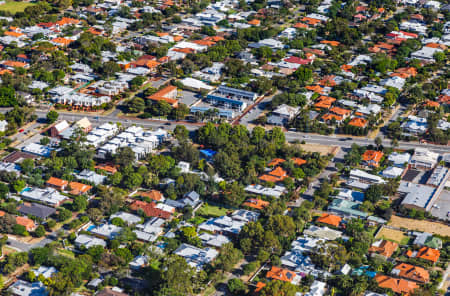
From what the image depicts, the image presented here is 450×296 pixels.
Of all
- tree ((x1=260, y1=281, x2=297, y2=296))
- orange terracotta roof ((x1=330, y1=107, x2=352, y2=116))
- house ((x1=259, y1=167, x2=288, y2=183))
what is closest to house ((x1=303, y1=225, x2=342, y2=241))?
tree ((x1=260, y1=281, x2=297, y2=296))

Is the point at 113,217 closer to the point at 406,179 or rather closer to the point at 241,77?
the point at 406,179

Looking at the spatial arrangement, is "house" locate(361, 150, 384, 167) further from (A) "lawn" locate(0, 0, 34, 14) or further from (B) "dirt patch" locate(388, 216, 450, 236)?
(A) "lawn" locate(0, 0, 34, 14)

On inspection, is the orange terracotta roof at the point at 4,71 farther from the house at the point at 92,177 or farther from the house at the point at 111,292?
the house at the point at 111,292

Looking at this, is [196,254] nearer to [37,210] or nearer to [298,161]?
[37,210]

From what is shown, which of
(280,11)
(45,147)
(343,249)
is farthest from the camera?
(280,11)

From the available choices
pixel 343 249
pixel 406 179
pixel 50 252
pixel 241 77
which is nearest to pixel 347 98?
pixel 241 77

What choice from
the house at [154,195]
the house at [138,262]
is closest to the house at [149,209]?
the house at [154,195]
